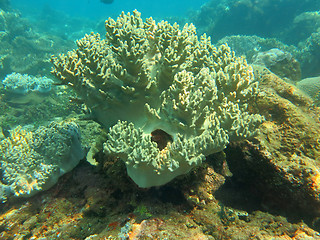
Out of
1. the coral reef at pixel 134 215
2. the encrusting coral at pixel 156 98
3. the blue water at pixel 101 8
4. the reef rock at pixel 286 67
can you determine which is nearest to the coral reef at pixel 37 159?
the coral reef at pixel 134 215

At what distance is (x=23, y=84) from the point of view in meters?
9.72

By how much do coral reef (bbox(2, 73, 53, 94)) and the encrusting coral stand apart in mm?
8582

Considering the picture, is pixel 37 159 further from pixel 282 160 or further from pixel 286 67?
pixel 286 67

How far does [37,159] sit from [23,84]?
8.59 meters

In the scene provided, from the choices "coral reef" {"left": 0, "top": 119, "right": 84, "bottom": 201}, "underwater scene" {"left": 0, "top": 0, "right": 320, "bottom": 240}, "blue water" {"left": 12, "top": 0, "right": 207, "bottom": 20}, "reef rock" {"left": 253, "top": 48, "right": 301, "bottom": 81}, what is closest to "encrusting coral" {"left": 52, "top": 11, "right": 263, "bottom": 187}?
"underwater scene" {"left": 0, "top": 0, "right": 320, "bottom": 240}

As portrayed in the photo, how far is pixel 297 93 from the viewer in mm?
4043

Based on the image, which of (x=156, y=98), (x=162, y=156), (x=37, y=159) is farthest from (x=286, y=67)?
(x=37, y=159)

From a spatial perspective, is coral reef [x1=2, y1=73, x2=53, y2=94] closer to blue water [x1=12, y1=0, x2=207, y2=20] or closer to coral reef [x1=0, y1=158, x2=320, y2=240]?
coral reef [x1=0, y1=158, x2=320, y2=240]

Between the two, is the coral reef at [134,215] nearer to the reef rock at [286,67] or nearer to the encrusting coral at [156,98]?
the encrusting coral at [156,98]

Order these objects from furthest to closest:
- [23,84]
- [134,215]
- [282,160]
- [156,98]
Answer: [23,84]
[156,98]
[282,160]
[134,215]

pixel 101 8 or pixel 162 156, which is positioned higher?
pixel 101 8

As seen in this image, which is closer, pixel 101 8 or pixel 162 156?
pixel 162 156

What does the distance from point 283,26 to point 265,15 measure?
1974mm

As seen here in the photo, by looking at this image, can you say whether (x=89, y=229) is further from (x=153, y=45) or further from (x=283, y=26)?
(x=283, y=26)
